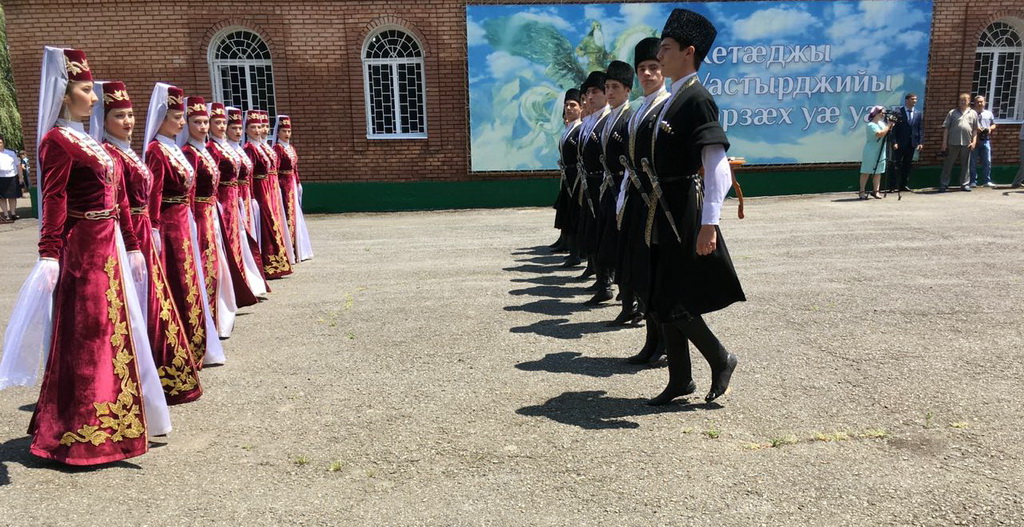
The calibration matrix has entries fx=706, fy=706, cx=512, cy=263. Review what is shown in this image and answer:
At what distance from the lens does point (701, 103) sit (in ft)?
12.1

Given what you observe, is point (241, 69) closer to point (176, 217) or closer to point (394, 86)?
point (394, 86)

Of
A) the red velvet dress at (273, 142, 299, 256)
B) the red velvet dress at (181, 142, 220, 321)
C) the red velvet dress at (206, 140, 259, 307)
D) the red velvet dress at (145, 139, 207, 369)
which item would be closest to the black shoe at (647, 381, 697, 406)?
the red velvet dress at (145, 139, 207, 369)

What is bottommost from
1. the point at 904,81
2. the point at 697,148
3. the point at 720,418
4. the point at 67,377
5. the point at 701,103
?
the point at 720,418

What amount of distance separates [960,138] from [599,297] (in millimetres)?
11373

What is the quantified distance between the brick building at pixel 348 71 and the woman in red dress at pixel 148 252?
1004 centimetres

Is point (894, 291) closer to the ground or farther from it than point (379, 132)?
closer to the ground

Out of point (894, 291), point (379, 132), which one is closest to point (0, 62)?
point (379, 132)

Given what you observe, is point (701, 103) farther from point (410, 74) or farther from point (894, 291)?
point (410, 74)

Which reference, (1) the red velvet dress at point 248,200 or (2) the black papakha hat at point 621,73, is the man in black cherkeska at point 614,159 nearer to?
(2) the black papakha hat at point 621,73

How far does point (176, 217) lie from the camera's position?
488 centimetres

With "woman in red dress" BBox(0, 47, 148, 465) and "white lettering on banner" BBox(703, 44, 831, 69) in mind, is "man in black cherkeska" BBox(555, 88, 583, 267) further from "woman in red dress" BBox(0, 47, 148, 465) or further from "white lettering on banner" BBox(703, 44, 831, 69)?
"white lettering on banner" BBox(703, 44, 831, 69)

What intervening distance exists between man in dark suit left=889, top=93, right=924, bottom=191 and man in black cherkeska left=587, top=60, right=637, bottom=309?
10564 mm

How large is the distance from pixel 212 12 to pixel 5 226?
5875 mm

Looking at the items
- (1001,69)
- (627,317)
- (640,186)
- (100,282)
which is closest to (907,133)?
(1001,69)
